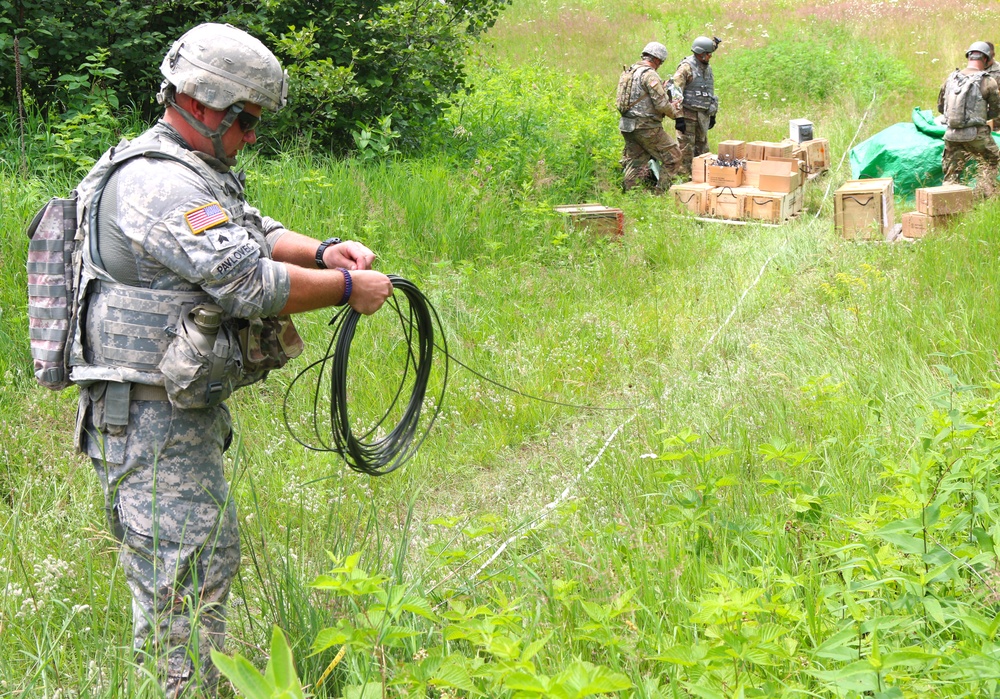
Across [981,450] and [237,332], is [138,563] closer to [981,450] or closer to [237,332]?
[237,332]

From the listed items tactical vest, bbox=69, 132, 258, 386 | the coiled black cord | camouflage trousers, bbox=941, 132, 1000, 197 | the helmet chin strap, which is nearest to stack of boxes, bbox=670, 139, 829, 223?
camouflage trousers, bbox=941, 132, 1000, 197

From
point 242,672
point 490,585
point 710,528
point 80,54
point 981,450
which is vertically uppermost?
point 80,54

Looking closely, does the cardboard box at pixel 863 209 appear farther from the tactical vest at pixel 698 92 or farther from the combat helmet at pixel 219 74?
the combat helmet at pixel 219 74

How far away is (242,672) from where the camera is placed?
4.73 feet

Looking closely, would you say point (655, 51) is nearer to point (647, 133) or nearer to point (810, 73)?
point (647, 133)

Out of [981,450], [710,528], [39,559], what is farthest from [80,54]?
[981,450]

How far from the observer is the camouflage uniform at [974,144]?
10.1m

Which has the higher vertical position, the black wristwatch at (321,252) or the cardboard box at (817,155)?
the black wristwatch at (321,252)

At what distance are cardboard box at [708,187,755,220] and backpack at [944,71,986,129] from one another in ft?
6.88

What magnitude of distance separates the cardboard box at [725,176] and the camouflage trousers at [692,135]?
233 cm

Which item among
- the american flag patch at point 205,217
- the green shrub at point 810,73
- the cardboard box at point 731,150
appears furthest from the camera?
the green shrub at point 810,73

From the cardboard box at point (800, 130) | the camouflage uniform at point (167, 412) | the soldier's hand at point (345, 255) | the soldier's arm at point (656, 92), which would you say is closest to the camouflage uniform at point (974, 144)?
the cardboard box at point (800, 130)

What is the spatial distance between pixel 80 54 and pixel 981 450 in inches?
297

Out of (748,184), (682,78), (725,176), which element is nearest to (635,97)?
(682,78)
